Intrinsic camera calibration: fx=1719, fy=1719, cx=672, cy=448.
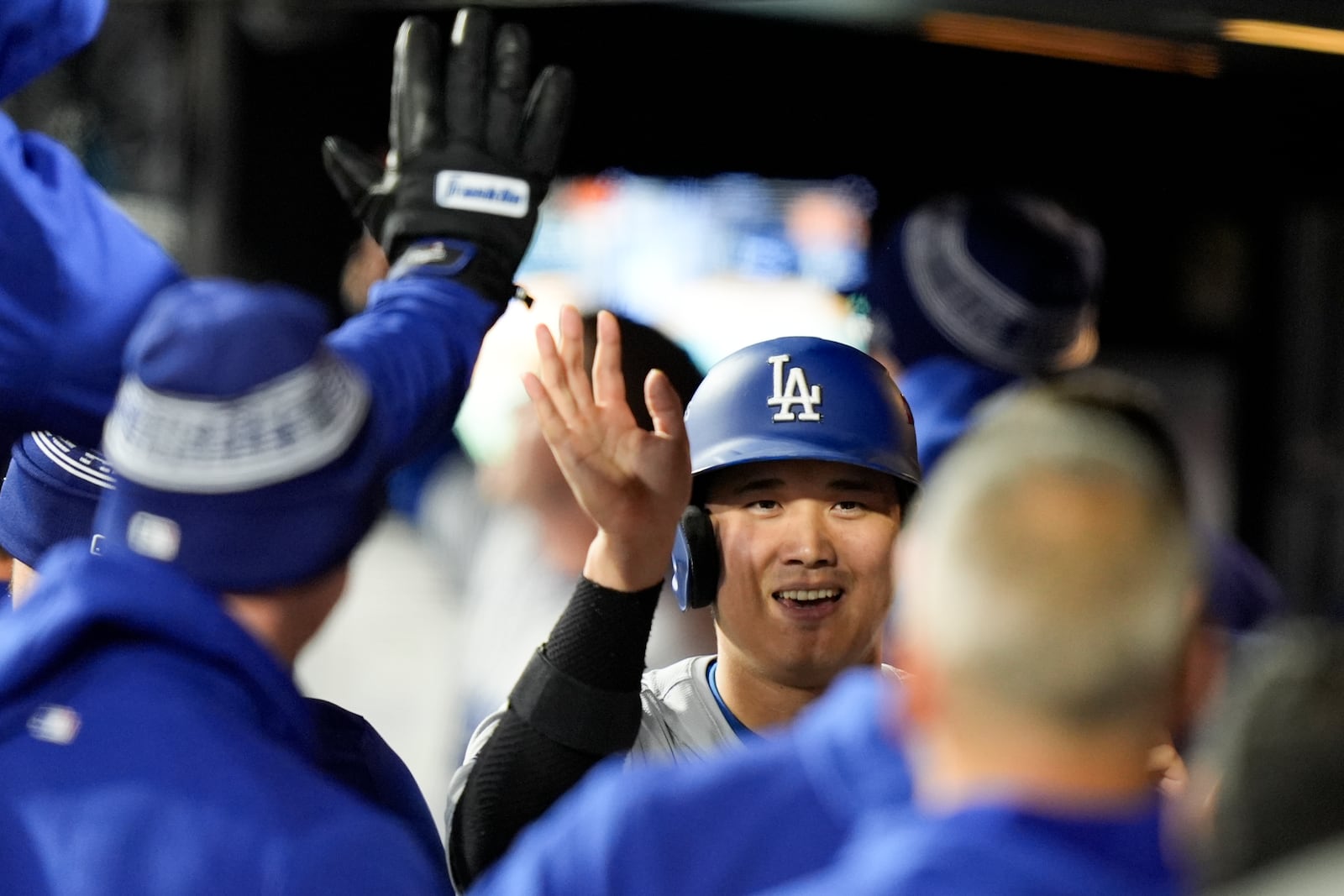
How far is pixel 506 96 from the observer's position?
2023mm

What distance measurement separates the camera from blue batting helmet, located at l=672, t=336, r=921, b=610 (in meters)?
2.04

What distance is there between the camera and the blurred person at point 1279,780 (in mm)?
897

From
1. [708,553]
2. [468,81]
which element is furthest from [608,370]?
[468,81]

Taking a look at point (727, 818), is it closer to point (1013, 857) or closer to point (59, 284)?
point (1013, 857)

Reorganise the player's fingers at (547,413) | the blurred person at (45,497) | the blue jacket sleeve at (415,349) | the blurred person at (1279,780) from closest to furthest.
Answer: the blurred person at (1279,780)
the blue jacket sleeve at (415,349)
the player's fingers at (547,413)
the blurred person at (45,497)

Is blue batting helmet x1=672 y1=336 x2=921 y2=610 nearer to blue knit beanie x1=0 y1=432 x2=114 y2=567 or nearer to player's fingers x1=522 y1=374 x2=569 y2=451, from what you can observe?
player's fingers x1=522 y1=374 x2=569 y2=451

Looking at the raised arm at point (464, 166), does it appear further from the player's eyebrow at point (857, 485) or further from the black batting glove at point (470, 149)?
the player's eyebrow at point (857, 485)

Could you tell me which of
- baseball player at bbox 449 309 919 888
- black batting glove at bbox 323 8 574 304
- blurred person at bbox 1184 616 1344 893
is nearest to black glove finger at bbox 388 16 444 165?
black batting glove at bbox 323 8 574 304

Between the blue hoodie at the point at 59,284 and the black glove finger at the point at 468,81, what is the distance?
14.5 inches

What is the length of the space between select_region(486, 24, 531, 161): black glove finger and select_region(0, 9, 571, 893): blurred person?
490mm

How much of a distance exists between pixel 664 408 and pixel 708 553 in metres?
0.28

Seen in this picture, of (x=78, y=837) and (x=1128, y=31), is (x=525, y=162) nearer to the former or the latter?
(x=1128, y=31)

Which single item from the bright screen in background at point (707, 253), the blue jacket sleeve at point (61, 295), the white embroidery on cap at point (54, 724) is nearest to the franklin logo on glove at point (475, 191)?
the blue jacket sleeve at point (61, 295)

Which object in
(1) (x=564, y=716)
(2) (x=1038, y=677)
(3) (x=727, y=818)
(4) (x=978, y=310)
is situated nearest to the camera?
(2) (x=1038, y=677)
